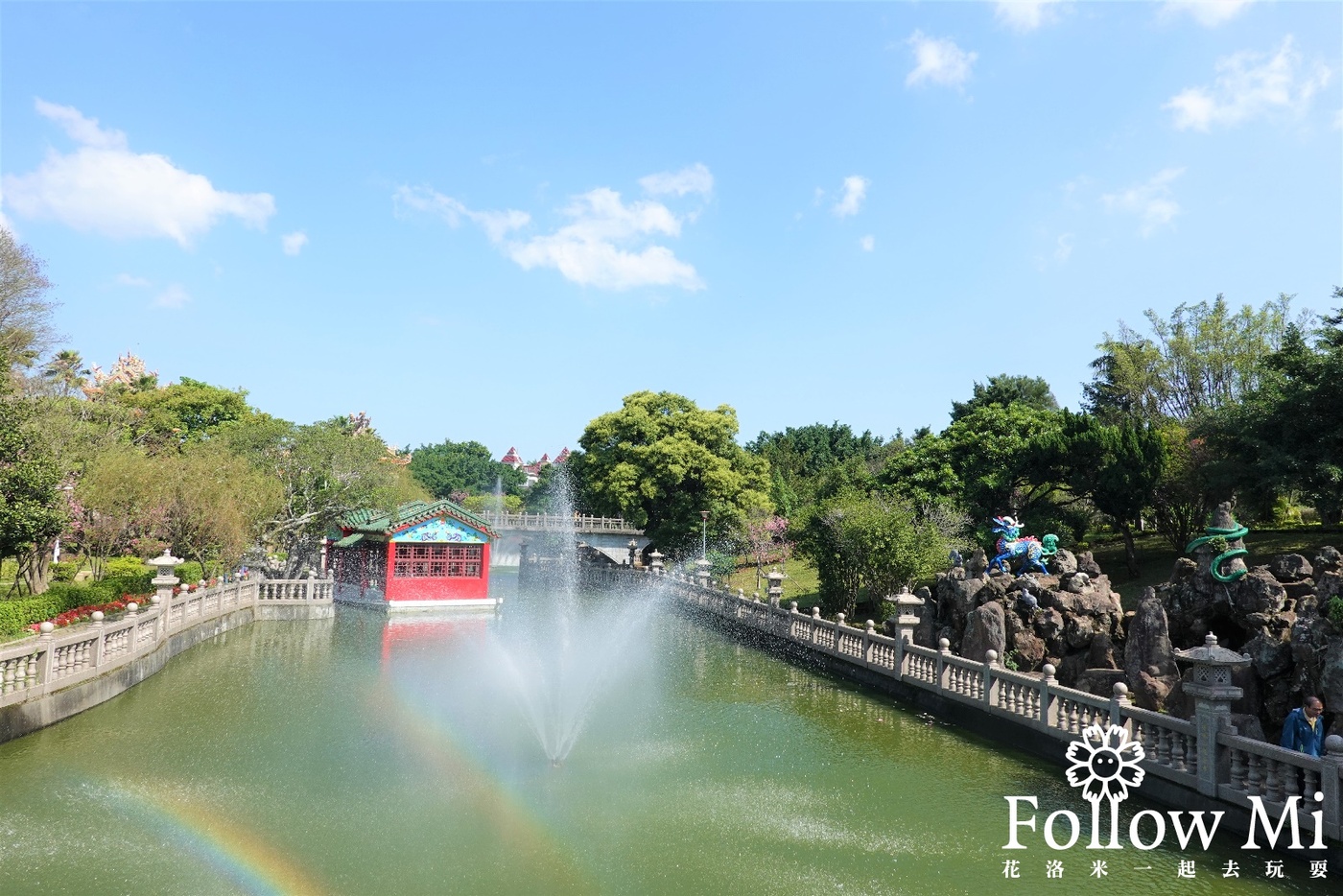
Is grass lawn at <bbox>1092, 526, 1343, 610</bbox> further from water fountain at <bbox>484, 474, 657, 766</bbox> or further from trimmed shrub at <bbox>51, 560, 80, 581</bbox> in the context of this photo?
trimmed shrub at <bbox>51, 560, 80, 581</bbox>

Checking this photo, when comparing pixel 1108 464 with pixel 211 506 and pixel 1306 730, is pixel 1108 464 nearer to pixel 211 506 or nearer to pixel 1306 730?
pixel 1306 730

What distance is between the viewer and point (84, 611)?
63.1 ft

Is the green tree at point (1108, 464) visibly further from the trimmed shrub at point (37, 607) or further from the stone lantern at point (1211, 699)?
the trimmed shrub at point (37, 607)

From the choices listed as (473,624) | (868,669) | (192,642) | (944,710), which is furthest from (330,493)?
(944,710)

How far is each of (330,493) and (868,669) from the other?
80.3 feet

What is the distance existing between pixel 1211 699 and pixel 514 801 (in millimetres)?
8358

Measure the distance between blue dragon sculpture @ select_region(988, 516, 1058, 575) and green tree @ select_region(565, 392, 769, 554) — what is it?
2490cm

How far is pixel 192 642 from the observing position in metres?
21.0

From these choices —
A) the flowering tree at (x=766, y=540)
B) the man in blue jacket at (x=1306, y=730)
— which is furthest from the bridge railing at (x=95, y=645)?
the flowering tree at (x=766, y=540)

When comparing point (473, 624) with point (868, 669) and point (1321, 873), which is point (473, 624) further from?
point (1321, 873)

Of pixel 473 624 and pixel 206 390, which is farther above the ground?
pixel 206 390

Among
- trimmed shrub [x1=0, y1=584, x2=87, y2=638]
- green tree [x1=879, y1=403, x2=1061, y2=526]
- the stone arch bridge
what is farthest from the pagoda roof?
green tree [x1=879, y1=403, x2=1061, y2=526]

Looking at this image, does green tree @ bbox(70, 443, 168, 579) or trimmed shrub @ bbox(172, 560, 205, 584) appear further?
trimmed shrub @ bbox(172, 560, 205, 584)

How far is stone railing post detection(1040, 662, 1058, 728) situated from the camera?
1223cm
